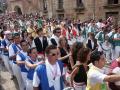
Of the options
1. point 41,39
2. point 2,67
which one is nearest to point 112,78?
point 41,39

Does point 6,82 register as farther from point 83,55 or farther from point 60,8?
point 60,8

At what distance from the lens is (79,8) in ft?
102

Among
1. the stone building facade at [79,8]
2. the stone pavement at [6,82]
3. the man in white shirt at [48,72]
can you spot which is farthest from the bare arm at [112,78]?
the stone building facade at [79,8]

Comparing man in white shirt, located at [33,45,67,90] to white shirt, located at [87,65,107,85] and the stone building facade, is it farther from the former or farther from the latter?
the stone building facade

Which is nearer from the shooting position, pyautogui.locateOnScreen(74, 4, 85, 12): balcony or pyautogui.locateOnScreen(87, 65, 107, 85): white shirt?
pyautogui.locateOnScreen(87, 65, 107, 85): white shirt

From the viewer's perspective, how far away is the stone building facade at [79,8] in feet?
89.7

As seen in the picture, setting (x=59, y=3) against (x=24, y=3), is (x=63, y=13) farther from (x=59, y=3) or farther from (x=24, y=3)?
(x=24, y=3)

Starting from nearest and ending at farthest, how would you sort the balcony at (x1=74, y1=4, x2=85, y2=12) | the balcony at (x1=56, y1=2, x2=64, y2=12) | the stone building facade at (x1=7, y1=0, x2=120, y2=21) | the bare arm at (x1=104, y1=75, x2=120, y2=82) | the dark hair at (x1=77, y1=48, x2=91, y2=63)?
the bare arm at (x1=104, y1=75, x2=120, y2=82)
the dark hair at (x1=77, y1=48, x2=91, y2=63)
the stone building facade at (x1=7, y1=0, x2=120, y2=21)
the balcony at (x1=74, y1=4, x2=85, y2=12)
the balcony at (x1=56, y1=2, x2=64, y2=12)

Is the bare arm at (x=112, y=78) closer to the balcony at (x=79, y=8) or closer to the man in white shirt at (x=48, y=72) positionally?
the man in white shirt at (x=48, y=72)

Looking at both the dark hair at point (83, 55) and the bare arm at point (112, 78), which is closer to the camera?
the bare arm at point (112, 78)

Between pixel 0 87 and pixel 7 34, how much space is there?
5.54ft

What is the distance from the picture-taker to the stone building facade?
27344 mm

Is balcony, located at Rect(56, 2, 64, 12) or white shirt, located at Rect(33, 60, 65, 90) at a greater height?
white shirt, located at Rect(33, 60, 65, 90)

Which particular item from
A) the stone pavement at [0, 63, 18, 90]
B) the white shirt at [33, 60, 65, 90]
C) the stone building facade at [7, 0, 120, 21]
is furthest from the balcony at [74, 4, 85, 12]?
the white shirt at [33, 60, 65, 90]
